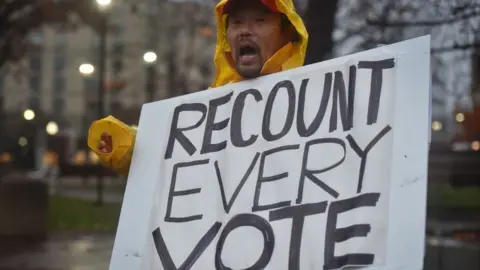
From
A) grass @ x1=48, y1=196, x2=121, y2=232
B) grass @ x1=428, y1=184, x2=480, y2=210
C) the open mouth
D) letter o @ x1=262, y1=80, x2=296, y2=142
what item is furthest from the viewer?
grass @ x1=428, y1=184, x2=480, y2=210

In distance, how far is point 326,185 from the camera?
90.4 inches

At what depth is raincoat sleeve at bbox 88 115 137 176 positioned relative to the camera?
2846 mm

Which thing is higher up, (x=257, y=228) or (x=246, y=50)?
(x=246, y=50)

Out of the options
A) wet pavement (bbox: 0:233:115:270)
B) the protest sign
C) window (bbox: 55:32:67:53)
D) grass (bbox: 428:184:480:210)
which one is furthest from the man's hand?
window (bbox: 55:32:67:53)

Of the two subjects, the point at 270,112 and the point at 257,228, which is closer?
the point at 257,228

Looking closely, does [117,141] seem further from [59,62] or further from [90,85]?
[59,62]

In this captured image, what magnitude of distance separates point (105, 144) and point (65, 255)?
8305 millimetres

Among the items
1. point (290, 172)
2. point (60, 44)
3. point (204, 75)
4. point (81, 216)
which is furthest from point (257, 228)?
point (60, 44)

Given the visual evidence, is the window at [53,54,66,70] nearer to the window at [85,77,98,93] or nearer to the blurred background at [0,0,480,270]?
the window at [85,77,98,93]

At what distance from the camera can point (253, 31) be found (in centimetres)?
289

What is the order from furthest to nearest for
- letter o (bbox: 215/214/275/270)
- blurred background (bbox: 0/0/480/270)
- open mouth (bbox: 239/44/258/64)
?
blurred background (bbox: 0/0/480/270) < open mouth (bbox: 239/44/258/64) < letter o (bbox: 215/214/275/270)

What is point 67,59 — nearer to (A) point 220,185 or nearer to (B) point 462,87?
(B) point 462,87

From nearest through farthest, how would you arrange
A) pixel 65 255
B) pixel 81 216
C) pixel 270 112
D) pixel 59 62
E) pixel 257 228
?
pixel 257 228, pixel 270 112, pixel 65 255, pixel 81 216, pixel 59 62

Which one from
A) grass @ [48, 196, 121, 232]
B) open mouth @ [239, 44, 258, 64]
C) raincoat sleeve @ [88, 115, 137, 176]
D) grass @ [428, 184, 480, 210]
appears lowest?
raincoat sleeve @ [88, 115, 137, 176]
